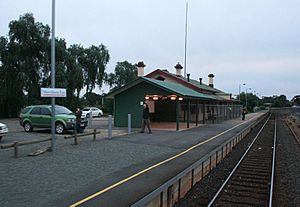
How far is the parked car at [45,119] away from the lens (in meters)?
17.9

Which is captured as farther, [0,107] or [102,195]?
[0,107]

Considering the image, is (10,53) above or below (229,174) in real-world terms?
above

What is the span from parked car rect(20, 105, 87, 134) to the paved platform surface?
15.6ft

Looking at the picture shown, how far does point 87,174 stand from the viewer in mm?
8375

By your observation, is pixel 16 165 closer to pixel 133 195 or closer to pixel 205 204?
pixel 133 195

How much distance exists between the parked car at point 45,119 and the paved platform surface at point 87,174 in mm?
4754

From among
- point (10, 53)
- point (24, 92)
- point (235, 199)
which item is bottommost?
point (235, 199)

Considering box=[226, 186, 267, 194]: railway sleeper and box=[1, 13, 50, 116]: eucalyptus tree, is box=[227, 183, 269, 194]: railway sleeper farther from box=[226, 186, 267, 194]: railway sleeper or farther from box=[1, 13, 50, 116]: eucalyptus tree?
box=[1, 13, 50, 116]: eucalyptus tree

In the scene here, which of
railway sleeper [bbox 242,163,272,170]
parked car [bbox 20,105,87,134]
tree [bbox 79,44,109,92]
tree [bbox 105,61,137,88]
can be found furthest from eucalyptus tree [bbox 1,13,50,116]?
tree [bbox 105,61,137,88]

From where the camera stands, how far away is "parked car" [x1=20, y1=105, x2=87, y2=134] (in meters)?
17.9

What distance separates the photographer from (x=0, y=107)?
1423 inches

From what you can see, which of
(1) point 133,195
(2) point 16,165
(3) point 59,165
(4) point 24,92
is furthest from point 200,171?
(4) point 24,92

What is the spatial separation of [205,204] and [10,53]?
112 ft

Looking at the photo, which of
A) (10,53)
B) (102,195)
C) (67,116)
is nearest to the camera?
(102,195)
